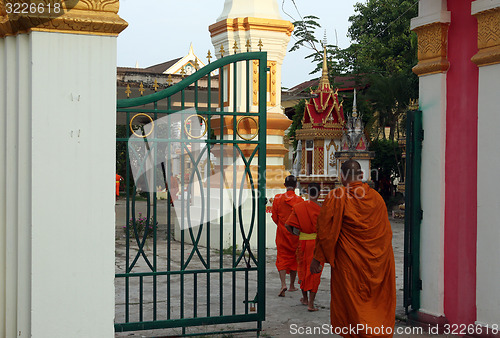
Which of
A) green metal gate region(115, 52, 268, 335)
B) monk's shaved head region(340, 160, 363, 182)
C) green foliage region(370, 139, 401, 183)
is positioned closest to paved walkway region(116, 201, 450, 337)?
green metal gate region(115, 52, 268, 335)

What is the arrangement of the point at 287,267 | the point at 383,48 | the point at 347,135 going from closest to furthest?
the point at 287,267 < the point at 347,135 < the point at 383,48

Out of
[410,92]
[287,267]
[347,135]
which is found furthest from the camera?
[410,92]

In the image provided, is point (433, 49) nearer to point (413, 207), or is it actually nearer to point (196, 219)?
point (413, 207)

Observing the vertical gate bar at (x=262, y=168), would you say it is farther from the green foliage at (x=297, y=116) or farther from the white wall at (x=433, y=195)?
the green foliage at (x=297, y=116)

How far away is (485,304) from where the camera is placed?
17.8 feet

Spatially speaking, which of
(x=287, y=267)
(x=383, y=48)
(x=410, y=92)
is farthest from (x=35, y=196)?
(x=383, y=48)

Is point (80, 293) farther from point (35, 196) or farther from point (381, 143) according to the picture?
point (381, 143)

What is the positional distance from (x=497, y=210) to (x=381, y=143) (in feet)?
62.1

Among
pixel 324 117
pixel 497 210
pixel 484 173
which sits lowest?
pixel 497 210

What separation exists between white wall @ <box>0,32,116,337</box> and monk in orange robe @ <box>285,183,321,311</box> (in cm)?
333

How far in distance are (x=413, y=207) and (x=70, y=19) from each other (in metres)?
4.02

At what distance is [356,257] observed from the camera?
5.12m

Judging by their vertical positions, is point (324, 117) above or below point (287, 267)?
above

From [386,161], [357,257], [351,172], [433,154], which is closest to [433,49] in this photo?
[433,154]
